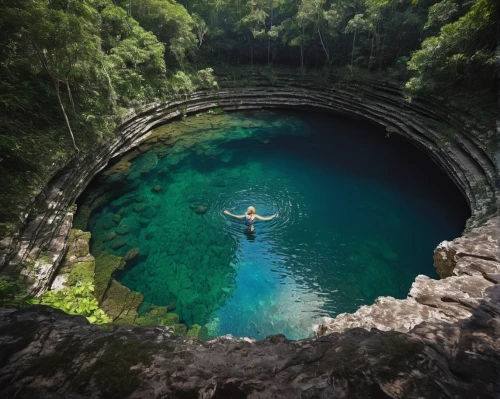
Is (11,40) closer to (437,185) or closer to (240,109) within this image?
(240,109)

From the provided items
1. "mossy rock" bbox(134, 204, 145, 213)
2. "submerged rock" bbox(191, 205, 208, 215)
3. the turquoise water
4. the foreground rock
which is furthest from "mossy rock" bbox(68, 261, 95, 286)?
the foreground rock

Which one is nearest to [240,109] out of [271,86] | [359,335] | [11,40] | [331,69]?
[271,86]

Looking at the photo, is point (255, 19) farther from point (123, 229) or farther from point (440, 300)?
point (440, 300)

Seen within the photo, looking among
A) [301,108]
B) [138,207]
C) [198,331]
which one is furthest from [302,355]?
[301,108]

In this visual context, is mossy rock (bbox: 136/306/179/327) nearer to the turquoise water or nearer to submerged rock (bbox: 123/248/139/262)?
the turquoise water

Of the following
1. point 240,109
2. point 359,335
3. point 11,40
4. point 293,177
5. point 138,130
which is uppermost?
point 240,109

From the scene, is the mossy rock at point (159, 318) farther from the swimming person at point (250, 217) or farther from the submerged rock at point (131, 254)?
the swimming person at point (250, 217)

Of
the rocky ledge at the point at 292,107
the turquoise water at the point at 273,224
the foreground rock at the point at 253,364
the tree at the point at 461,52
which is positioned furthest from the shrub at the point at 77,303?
the tree at the point at 461,52
